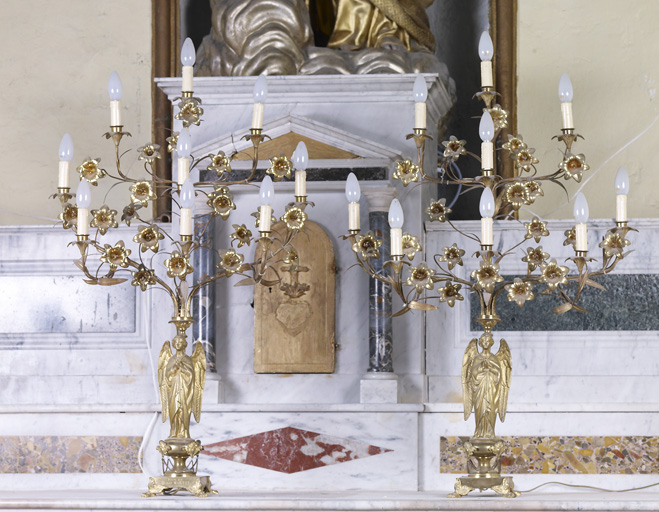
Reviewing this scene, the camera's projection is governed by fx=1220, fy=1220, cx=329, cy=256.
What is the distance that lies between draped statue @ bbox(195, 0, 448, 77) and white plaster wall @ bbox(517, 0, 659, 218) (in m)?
0.53

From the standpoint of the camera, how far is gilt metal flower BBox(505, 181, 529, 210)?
12.0 feet

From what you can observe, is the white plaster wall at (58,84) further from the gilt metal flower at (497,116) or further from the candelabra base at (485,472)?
the candelabra base at (485,472)

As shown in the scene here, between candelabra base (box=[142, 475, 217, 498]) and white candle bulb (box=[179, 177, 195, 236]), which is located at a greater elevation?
white candle bulb (box=[179, 177, 195, 236])

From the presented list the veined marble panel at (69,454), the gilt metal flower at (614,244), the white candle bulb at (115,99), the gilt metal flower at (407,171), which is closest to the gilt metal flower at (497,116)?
the gilt metal flower at (407,171)

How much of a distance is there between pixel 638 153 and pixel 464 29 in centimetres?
97

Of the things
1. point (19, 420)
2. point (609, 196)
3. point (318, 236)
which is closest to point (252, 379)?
point (318, 236)

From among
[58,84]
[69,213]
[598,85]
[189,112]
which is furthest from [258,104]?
[598,85]

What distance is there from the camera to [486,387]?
→ 11.7ft

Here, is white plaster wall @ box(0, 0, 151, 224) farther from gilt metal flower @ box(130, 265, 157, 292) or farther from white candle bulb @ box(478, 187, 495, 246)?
white candle bulb @ box(478, 187, 495, 246)

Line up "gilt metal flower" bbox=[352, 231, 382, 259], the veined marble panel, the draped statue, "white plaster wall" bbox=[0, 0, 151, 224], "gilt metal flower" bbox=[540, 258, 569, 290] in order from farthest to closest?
"white plaster wall" bbox=[0, 0, 151, 224] → the draped statue → the veined marble panel → "gilt metal flower" bbox=[352, 231, 382, 259] → "gilt metal flower" bbox=[540, 258, 569, 290]

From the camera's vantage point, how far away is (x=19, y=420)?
446 cm

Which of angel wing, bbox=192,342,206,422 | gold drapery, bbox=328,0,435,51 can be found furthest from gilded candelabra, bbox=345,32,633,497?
gold drapery, bbox=328,0,435,51

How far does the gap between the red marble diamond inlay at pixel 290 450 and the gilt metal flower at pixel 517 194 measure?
3.63 feet

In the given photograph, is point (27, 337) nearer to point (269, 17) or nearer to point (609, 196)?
point (269, 17)
